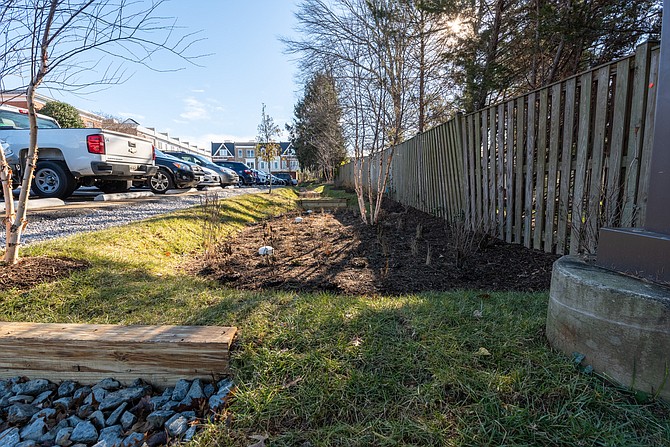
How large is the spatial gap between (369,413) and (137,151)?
7869 millimetres

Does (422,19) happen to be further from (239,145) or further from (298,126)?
(239,145)

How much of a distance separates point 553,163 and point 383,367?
3.06 meters

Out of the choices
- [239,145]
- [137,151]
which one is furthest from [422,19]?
[239,145]

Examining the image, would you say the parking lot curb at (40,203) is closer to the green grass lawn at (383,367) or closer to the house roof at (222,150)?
the green grass lawn at (383,367)

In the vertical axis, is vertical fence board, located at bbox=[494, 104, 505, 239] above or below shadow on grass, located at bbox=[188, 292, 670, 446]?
above

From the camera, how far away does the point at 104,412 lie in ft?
5.15

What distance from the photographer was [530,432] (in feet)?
4.02

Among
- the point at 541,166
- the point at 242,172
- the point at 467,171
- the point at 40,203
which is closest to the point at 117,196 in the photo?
the point at 40,203

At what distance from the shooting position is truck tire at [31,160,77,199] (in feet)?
20.7

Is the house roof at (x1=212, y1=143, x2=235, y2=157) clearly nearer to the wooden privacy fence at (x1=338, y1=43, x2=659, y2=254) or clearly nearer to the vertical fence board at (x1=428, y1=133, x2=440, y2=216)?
the vertical fence board at (x1=428, y1=133, x2=440, y2=216)

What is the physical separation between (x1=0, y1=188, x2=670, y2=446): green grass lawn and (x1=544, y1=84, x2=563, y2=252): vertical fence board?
126 cm

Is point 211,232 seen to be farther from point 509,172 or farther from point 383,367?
point 509,172

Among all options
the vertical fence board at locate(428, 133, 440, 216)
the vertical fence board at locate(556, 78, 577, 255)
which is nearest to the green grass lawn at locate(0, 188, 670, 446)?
the vertical fence board at locate(556, 78, 577, 255)

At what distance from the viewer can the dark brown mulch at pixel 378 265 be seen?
301 centimetres
